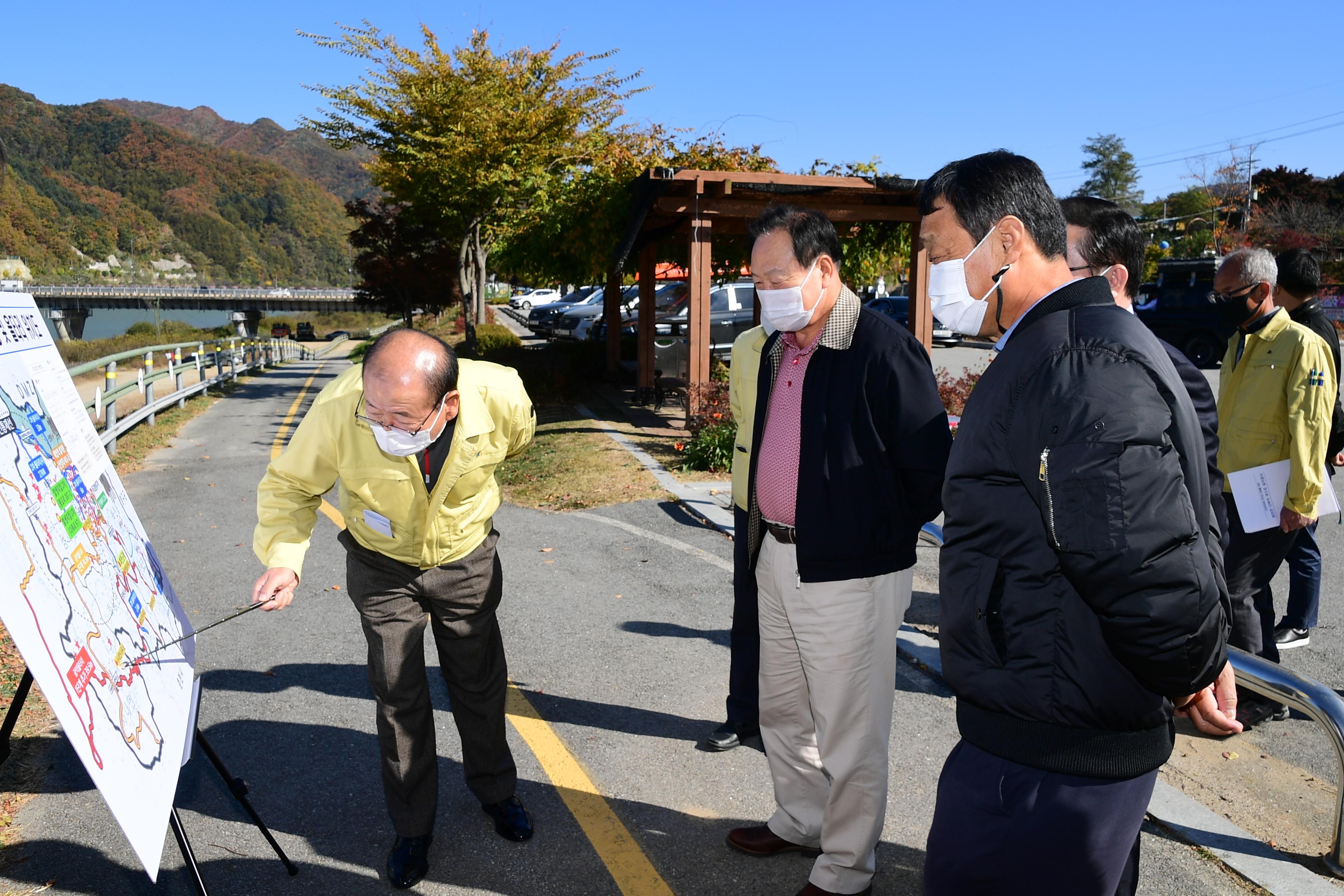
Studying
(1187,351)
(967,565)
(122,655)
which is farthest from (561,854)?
(1187,351)

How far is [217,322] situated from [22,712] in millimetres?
115438

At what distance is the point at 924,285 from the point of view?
12.6m

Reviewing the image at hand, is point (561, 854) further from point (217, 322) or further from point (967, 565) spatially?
point (217, 322)

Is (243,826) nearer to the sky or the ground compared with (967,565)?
nearer to the ground

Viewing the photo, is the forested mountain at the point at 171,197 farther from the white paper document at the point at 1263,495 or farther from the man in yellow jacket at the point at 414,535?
the white paper document at the point at 1263,495

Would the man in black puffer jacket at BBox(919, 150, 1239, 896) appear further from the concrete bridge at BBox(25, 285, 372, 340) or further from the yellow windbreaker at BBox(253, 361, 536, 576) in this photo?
the concrete bridge at BBox(25, 285, 372, 340)

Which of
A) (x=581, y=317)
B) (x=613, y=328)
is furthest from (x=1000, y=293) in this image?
(x=581, y=317)

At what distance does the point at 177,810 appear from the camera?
288 centimetres

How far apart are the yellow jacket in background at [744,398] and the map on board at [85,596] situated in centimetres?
191

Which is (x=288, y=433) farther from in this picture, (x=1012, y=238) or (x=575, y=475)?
(x=1012, y=238)

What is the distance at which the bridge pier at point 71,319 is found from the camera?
267 feet

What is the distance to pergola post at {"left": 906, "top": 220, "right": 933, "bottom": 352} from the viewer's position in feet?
40.6

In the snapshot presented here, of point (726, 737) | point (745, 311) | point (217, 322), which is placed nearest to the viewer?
point (726, 737)

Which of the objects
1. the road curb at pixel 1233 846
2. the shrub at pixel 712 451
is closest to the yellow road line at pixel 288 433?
the road curb at pixel 1233 846
